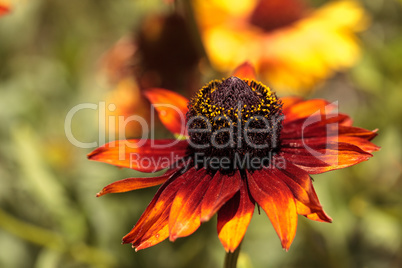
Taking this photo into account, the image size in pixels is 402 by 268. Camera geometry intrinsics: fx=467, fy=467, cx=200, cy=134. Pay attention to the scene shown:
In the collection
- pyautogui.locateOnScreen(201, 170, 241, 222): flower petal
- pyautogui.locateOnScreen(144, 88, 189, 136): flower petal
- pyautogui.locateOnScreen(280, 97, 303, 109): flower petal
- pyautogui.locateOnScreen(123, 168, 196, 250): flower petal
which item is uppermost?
pyautogui.locateOnScreen(280, 97, 303, 109): flower petal

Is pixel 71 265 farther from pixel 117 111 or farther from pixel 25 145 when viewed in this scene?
pixel 117 111

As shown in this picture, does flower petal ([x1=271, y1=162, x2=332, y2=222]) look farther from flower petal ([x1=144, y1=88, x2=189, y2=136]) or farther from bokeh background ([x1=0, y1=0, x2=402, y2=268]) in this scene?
bokeh background ([x1=0, y1=0, x2=402, y2=268])

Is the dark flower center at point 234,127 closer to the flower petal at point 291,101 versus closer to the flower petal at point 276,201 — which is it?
the flower petal at point 276,201

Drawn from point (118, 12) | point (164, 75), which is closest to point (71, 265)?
point (164, 75)

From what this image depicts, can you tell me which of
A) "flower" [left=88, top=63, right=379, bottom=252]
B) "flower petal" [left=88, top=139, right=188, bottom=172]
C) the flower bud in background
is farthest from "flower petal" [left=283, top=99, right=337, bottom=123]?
the flower bud in background

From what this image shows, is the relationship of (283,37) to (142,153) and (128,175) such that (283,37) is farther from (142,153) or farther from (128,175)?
(142,153)

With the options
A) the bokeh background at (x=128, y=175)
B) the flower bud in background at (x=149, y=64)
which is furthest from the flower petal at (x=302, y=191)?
the flower bud in background at (x=149, y=64)

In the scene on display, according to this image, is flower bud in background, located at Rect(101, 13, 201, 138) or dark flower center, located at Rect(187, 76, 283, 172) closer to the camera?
dark flower center, located at Rect(187, 76, 283, 172)

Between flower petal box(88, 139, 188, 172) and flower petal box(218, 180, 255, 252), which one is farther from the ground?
flower petal box(88, 139, 188, 172)
